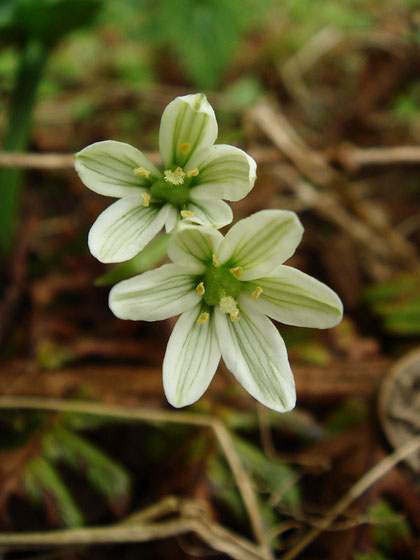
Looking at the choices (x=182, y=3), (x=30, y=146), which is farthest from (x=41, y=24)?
(x=182, y=3)

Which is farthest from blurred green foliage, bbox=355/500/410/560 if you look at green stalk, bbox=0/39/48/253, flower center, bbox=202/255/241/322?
green stalk, bbox=0/39/48/253

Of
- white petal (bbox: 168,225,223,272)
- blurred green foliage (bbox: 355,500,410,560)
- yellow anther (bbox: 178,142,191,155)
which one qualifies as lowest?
blurred green foliage (bbox: 355,500,410,560)

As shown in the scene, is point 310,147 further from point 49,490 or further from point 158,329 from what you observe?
point 49,490

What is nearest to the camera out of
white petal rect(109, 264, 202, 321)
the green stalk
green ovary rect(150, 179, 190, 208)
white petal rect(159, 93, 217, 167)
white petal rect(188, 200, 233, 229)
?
white petal rect(109, 264, 202, 321)

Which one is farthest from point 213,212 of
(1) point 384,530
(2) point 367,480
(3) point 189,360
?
(1) point 384,530

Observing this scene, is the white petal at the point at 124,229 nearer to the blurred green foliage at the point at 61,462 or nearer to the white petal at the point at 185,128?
the white petal at the point at 185,128

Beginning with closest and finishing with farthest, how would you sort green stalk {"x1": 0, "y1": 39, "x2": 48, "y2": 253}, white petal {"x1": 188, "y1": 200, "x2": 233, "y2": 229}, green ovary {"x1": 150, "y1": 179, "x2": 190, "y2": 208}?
white petal {"x1": 188, "y1": 200, "x2": 233, "y2": 229}, green ovary {"x1": 150, "y1": 179, "x2": 190, "y2": 208}, green stalk {"x1": 0, "y1": 39, "x2": 48, "y2": 253}

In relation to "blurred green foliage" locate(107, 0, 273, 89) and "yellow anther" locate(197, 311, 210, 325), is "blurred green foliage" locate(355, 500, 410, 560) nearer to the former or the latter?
"yellow anther" locate(197, 311, 210, 325)
